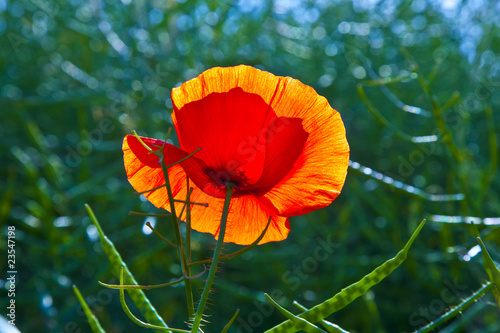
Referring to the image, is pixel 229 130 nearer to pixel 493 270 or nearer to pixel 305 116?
pixel 305 116

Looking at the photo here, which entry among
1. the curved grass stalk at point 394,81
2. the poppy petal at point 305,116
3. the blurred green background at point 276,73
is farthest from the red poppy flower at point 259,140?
the blurred green background at point 276,73

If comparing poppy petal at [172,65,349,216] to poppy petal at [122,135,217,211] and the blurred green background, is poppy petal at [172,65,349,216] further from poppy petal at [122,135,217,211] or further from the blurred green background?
the blurred green background

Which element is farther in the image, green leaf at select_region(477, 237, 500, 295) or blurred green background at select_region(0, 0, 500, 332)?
blurred green background at select_region(0, 0, 500, 332)

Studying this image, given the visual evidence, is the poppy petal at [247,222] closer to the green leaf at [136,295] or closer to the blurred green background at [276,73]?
the green leaf at [136,295]

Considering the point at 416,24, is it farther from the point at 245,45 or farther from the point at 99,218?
the point at 99,218

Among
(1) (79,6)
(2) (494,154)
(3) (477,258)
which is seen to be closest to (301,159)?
(2) (494,154)

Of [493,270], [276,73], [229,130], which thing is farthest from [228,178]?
[276,73]

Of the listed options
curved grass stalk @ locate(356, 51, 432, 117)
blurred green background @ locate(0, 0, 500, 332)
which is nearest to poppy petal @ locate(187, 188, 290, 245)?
curved grass stalk @ locate(356, 51, 432, 117)
